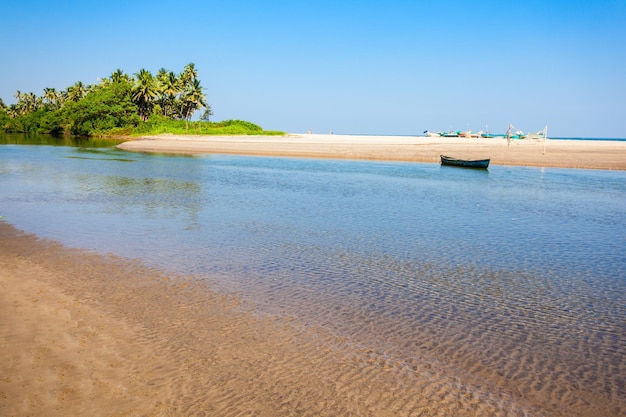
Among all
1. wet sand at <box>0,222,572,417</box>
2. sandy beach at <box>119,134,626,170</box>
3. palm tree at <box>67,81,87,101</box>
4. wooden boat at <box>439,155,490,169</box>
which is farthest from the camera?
palm tree at <box>67,81,87,101</box>

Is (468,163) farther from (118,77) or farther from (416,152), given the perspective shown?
(118,77)

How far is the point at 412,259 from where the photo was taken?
11.3 metres

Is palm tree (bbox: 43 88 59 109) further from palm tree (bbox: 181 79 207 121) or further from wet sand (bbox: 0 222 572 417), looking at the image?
wet sand (bbox: 0 222 572 417)

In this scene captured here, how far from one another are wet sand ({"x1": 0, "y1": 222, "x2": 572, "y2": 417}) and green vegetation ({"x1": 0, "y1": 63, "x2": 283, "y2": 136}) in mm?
77607

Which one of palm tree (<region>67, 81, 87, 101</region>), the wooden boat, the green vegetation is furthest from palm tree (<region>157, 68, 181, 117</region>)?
the wooden boat

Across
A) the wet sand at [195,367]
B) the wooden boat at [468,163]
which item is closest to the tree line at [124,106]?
the wooden boat at [468,163]

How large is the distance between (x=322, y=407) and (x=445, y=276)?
229 inches

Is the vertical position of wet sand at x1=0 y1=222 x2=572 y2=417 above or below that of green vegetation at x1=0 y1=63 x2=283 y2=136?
below

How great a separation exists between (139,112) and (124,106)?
5.88m

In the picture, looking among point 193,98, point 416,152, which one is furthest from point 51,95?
point 416,152

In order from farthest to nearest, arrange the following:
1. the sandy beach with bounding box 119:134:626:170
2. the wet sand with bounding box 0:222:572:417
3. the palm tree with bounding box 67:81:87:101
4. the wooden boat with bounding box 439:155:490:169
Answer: the palm tree with bounding box 67:81:87:101 < the sandy beach with bounding box 119:134:626:170 < the wooden boat with bounding box 439:155:490:169 < the wet sand with bounding box 0:222:572:417

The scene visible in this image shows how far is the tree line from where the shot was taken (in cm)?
9231

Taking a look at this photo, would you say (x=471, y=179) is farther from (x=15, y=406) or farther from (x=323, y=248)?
(x=15, y=406)

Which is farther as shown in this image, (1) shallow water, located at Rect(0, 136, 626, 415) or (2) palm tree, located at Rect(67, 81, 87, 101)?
(2) palm tree, located at Rect(67, 81, 87, 101)
